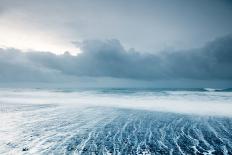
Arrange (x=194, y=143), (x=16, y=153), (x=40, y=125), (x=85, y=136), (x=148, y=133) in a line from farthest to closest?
1. (x=40, y=125)
2. (x=148, y=133)
3. (x=85, y=136)
4. (x=194, y=143)
5. (x=16, y=153)

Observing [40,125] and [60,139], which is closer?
[60,139]

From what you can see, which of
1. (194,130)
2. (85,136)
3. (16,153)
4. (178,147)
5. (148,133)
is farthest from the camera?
(194,130)

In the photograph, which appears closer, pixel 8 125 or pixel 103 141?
pixel 103 141

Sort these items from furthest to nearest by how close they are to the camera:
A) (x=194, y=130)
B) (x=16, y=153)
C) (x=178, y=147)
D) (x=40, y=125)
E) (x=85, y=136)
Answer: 1. (x=40, y=125)
2. (x=194, y=130)
3. (x=85, y=136)
4. (x=178, y=147)
5. (x=16, y=153)

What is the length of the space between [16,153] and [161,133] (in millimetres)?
8083

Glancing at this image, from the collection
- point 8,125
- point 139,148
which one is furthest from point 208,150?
point 8,125

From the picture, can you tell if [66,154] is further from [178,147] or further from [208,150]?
[208,150]

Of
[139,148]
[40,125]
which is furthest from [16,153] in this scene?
[40,125]

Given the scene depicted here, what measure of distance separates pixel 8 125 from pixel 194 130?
12538mm

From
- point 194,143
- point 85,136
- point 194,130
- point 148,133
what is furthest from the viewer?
point 194,130

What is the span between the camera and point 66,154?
8.88 metres

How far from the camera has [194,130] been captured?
14.2 meters

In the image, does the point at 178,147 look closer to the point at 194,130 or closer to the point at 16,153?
the point at 194,130

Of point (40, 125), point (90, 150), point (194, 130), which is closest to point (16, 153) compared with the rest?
point (90, 150)
